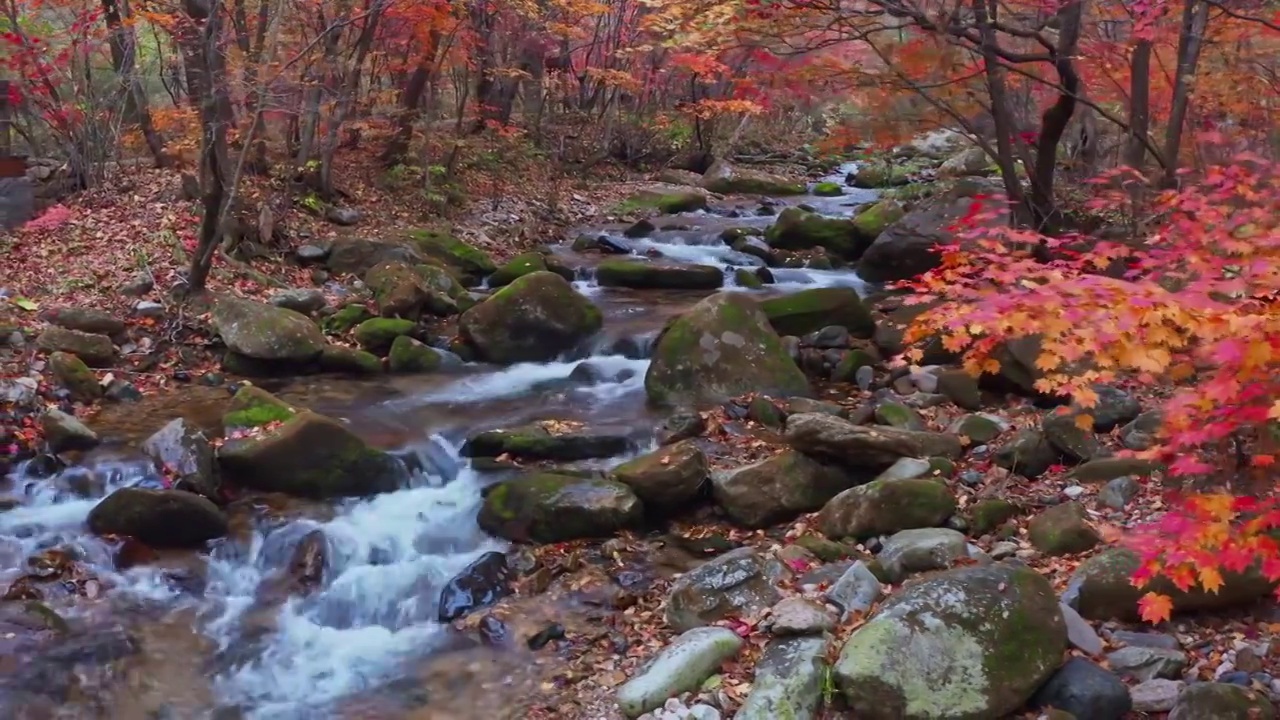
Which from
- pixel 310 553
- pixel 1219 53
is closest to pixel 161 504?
pixel 310 553

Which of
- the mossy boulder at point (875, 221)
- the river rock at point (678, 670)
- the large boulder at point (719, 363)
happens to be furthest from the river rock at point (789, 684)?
the mossy boulder at point (875, 221)

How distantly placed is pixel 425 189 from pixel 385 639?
35.1 ft

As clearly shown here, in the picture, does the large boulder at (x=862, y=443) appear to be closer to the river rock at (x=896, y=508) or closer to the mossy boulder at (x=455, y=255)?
the river rock at (x=896, y=508)

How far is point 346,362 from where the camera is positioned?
10.4 metres

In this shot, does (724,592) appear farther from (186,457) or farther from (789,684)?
(186,457)

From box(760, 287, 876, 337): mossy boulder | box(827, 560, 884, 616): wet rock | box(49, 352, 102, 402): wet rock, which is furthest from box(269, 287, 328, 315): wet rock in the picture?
box(827, 560, 884, 616): wet rock

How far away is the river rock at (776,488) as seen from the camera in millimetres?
7215

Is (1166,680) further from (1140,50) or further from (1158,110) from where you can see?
(1158,110)

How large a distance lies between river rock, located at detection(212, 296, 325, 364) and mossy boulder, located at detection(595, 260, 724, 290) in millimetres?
4979

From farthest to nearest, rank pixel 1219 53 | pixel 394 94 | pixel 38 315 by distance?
pixel 394 94
pixel 1219 53
pixel 38 315

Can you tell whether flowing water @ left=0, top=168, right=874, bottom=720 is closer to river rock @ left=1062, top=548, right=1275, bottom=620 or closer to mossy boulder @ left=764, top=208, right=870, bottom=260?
river rock @ left=1062, top=548, right=1275, bottom=620

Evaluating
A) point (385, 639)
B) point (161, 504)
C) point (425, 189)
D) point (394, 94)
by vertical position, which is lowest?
point (385, 639)

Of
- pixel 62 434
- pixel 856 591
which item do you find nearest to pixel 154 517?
pixel 62 434

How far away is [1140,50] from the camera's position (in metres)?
10.1
